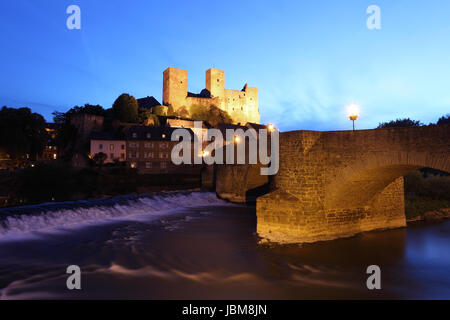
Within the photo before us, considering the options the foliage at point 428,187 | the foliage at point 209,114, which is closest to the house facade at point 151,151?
the foliage at point 209,114

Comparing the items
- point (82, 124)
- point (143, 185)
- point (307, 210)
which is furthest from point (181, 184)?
point (307, 210)

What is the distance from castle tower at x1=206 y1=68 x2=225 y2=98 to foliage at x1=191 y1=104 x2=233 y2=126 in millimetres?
7854

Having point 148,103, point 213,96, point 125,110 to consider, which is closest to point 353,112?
point 125,110

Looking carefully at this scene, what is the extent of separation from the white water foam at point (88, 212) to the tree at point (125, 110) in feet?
124

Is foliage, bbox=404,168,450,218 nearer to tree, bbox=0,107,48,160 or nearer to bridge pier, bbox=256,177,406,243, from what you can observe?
bridge pier, bbox=256,177,406,243

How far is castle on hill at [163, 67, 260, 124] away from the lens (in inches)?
3402

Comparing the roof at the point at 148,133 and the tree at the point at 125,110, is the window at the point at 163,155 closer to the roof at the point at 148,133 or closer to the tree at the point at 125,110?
the roof at the point at 148,133

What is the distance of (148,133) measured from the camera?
53.5m

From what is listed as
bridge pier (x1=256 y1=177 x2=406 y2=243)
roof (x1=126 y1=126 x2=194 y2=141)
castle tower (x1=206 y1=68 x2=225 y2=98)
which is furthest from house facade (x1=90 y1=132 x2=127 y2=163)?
castle tower (x1=206 y1=68 x2=225 y2=98)

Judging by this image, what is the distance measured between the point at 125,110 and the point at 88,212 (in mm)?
46323

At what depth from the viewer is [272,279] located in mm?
9531

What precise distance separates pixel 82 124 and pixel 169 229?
167ft

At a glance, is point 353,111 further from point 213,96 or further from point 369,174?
point 213,96

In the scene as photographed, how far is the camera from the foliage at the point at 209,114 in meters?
84.4
